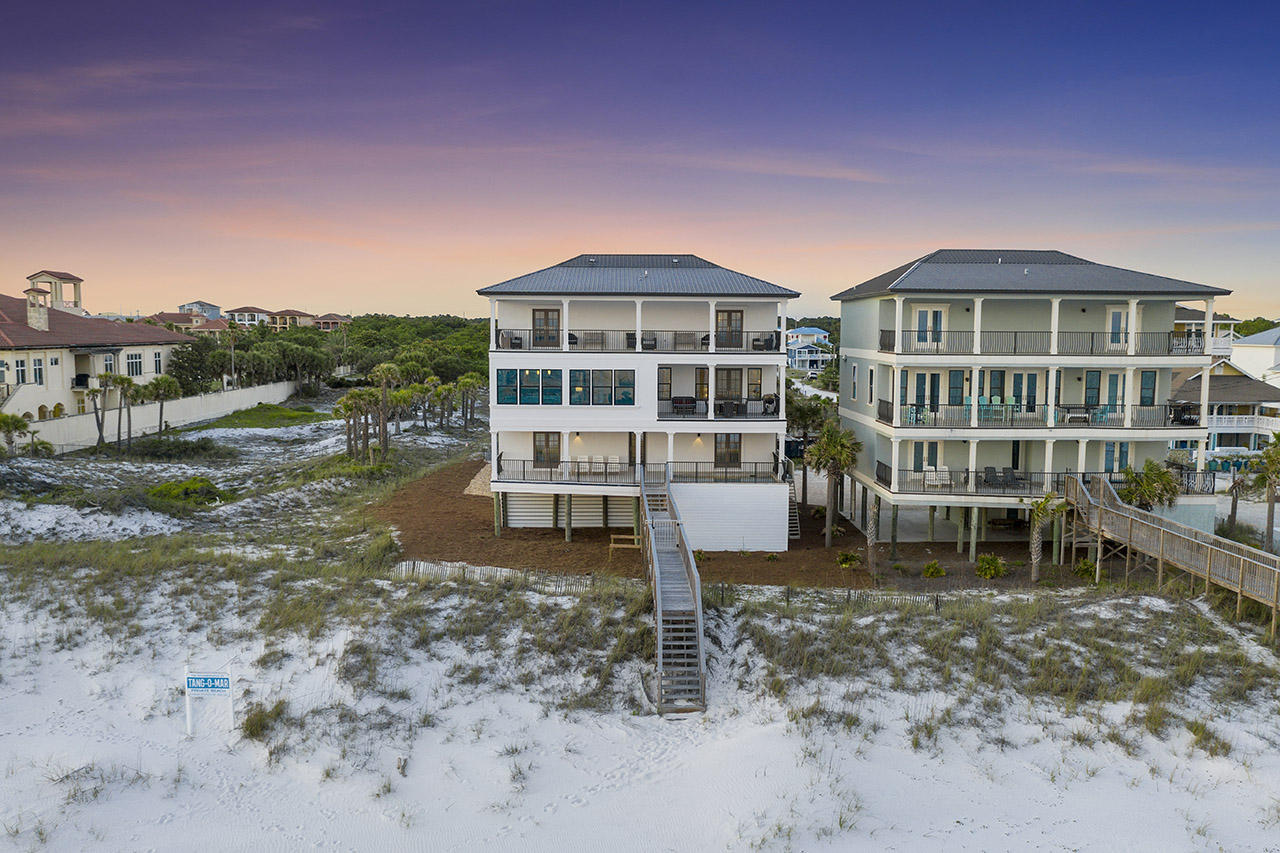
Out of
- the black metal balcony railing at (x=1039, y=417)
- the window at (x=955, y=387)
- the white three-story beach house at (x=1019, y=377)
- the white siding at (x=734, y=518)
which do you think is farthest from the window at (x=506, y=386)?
the window at (x=955, y=387)

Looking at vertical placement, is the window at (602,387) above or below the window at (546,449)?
above

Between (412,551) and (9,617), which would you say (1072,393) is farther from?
(9,617)

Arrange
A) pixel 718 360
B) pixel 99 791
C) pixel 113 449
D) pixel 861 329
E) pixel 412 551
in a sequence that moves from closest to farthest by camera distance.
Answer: pixel 99 791 → pixel 412 551 → pixel 718 360 → pixel 861 329 → pixel 113 449

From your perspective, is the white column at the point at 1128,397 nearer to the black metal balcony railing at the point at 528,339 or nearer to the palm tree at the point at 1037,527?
the palm tree at the point at 1037,527

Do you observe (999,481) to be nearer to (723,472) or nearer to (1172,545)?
(1172,545)

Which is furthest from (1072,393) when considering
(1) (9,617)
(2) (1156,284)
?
(1) (9,617)

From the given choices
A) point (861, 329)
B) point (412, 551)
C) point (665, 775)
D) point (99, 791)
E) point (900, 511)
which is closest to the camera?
point (99, 791)
